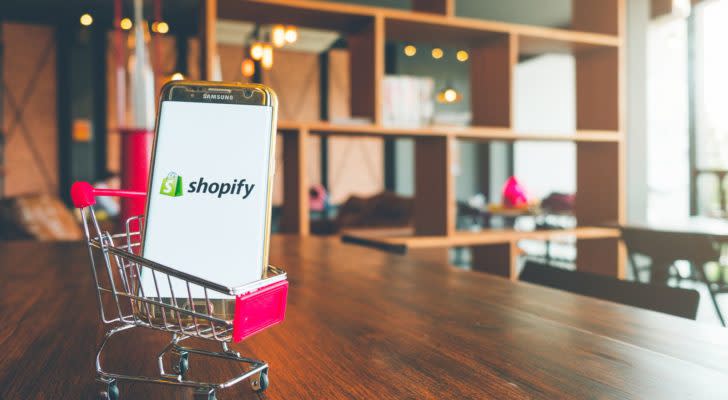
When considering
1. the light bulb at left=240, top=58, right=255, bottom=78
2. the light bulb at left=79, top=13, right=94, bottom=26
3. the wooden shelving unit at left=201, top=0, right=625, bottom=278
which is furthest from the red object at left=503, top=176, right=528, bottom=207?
the light bulb at left=79, top=13, right=94, bottom=26

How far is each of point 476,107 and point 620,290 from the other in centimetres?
169

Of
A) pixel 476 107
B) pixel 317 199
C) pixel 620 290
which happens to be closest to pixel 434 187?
pixel 476 107

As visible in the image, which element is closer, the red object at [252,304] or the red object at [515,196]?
the red object at [252,304]

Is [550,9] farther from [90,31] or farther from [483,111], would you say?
[90,31]

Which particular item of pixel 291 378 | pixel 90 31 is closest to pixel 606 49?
pixel 291 378

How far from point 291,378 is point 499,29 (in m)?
2.24

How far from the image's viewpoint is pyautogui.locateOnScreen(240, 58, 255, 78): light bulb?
26.6 ft

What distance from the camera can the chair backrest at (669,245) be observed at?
7.04ft

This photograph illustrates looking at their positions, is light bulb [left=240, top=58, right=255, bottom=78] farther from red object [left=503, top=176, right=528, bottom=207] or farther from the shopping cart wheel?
the shopping cart wheel

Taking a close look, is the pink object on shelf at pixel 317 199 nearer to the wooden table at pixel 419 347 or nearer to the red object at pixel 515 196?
the red object at pixel 515 196

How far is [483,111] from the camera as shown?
275cm

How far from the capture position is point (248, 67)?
8.09 meters

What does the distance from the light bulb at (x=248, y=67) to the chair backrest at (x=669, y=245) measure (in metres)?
6.53

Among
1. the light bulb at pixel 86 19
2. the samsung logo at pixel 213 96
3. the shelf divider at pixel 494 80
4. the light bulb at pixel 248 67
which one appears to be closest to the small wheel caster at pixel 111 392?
the samsung logo at pixel 213 96
